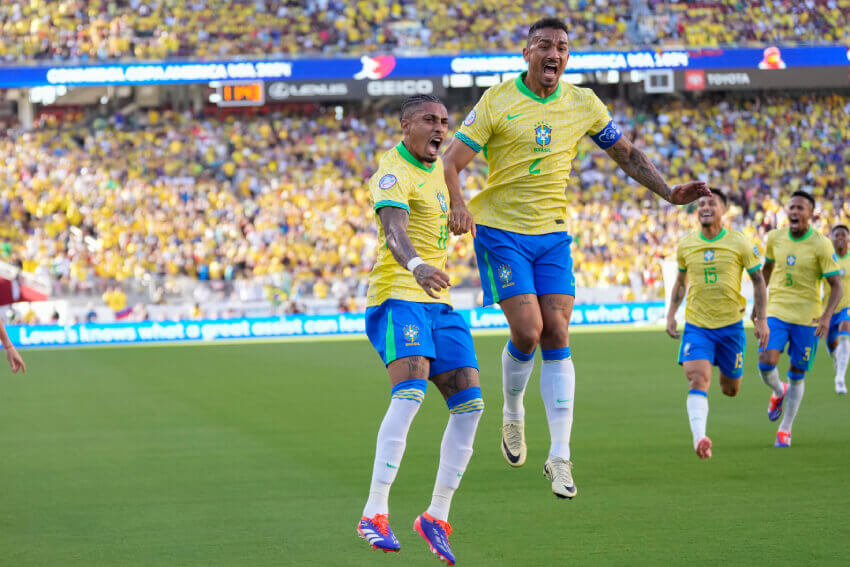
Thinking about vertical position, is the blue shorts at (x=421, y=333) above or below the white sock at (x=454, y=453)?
above

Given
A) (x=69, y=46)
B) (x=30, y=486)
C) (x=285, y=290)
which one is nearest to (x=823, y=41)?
(x=285, y=290)

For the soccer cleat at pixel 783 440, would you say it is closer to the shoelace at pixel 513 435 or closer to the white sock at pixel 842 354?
the shoelace at pixel 513 435

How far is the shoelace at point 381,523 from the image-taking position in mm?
5734

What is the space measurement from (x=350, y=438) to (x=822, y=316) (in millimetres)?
4555

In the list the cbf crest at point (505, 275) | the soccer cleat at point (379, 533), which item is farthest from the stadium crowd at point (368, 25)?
the soccer cleat at point (379, 533)

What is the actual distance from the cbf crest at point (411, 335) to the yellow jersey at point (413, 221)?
168 millimetres

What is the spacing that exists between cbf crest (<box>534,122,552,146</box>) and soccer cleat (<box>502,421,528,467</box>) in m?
1.79

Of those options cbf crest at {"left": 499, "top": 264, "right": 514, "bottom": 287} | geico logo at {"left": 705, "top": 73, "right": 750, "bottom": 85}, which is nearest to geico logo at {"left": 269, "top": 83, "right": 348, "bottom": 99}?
geico logo at {"left": 705, "top": 73, "right": 750, "bottom": 85}

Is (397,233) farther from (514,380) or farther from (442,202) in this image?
(514,380)

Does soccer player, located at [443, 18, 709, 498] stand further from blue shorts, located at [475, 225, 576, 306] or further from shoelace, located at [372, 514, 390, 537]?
shoelace, located at [372, 514, 390, 537]

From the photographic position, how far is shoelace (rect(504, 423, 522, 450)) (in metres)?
7.29

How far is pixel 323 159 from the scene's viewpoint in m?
33.5

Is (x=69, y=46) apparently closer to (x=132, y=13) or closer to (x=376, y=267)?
(x=132, y=13)

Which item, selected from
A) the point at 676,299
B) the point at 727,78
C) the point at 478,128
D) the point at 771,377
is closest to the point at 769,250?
the point at 771,377
